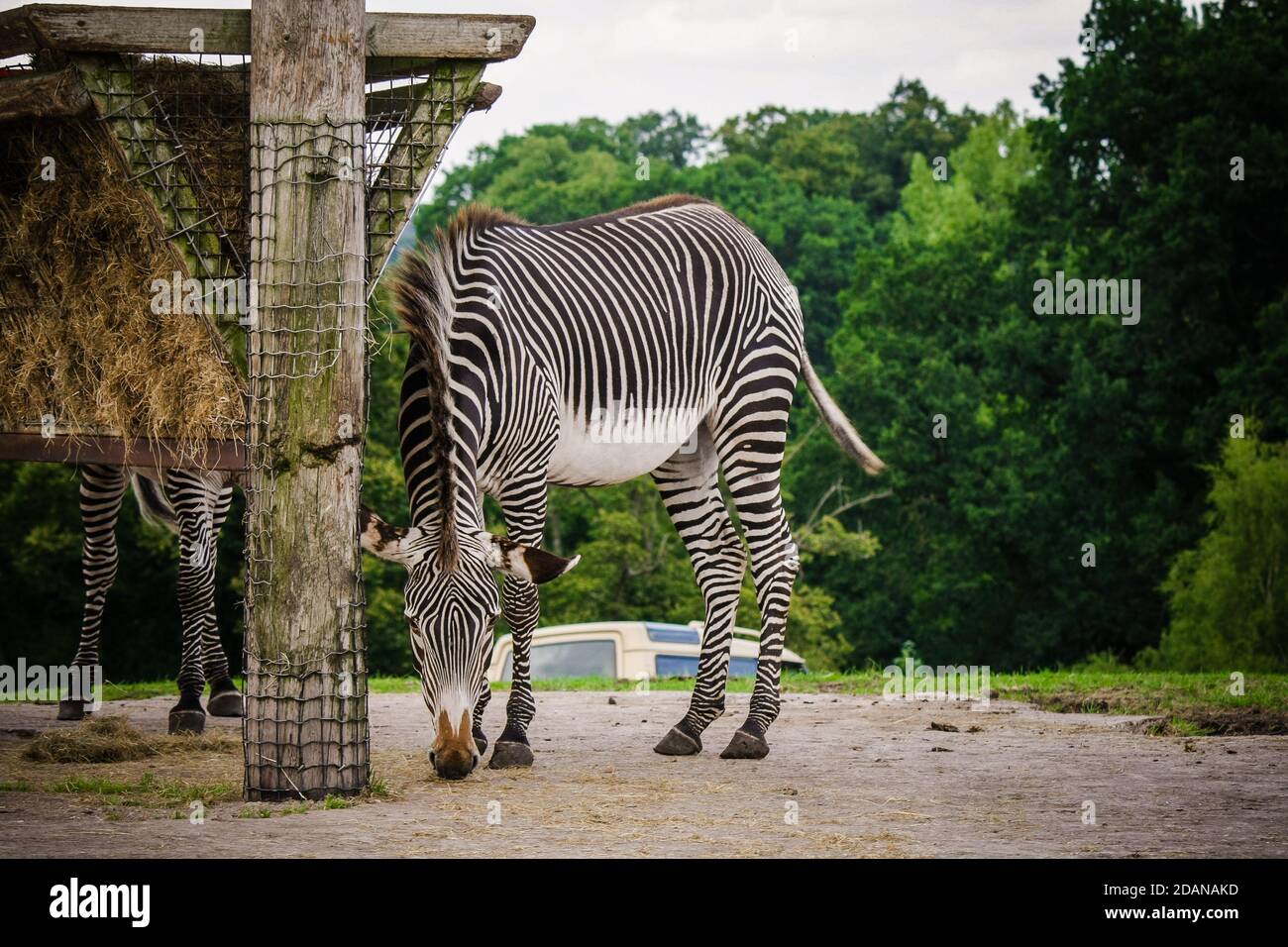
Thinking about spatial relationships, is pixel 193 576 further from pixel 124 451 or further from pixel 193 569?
pixel 124 451

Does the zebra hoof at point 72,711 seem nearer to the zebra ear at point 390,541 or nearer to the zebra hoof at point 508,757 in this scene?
the zebra hoof at point 508,757

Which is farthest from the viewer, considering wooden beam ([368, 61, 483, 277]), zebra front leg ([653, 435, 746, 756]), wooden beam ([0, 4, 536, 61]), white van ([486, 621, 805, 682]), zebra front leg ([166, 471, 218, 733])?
white van ([486, 621, 805, 682])

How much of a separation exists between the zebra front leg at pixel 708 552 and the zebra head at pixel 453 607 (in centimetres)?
206

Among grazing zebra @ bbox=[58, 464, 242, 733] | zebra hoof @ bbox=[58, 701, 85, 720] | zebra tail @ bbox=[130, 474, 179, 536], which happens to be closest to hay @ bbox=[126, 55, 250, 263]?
grazing zebra @ bbox=[58, 464, 242, 733]

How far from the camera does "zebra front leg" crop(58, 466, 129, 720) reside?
1000 cm

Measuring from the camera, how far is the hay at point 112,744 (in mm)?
7801

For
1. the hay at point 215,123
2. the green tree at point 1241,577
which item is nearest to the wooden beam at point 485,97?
the hay at point 215,123

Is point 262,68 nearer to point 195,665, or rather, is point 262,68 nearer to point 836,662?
point 195,665

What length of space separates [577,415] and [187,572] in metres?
3.16

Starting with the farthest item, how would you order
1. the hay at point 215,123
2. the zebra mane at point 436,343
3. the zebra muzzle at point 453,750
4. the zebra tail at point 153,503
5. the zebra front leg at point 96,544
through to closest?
1. the zebra tail at point 153,503
2. the zebra front leg at point 96,544
3. the hay at point 215,123
4. the zebra mane at point 436,343
5. the zebra muzzle at point 453,750

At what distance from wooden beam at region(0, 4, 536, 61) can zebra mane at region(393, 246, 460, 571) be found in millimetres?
1043

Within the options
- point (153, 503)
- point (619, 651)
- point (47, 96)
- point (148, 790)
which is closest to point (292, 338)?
point (47, 96)

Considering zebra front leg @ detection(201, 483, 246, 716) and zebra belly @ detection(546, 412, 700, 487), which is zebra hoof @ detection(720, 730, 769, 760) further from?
zebra front leg @ detection(201, 483, 246, 716)

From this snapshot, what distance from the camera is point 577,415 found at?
802 cm
